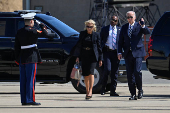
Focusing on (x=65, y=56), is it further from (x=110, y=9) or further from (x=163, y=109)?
(x=110, y=9)

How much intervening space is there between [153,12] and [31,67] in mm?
29673

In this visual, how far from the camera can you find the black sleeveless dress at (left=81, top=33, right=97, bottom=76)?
11.1m

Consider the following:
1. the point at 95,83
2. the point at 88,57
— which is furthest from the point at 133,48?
the point at 95,83

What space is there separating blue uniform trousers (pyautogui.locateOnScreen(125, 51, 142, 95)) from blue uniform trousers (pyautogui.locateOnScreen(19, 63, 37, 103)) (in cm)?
218

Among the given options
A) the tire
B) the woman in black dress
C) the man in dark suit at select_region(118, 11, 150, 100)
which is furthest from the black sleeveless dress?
the tire

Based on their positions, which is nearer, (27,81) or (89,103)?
(27,81)

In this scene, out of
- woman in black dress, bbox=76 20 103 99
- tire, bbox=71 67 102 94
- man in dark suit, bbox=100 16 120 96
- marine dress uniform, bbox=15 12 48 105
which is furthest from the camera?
tire, bbox=71 67 102 94

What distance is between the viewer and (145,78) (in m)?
18.2

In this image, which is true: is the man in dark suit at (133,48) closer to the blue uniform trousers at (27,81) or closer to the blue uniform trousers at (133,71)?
the blue uniform trousers at (133,71)

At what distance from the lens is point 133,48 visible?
1084cm

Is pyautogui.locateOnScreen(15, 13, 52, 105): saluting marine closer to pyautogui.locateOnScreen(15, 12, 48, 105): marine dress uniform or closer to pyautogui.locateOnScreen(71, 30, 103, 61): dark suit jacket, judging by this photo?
pyautogui.locateOnScreen(15, 12, 48, 105): marine dress uniform

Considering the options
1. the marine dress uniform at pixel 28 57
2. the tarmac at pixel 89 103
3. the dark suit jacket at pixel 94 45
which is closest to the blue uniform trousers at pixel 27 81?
the marine dress uniform at pixel 28 57

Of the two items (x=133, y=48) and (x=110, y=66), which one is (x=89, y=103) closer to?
(x=133, y=48)

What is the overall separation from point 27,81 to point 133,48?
7.84 ft
